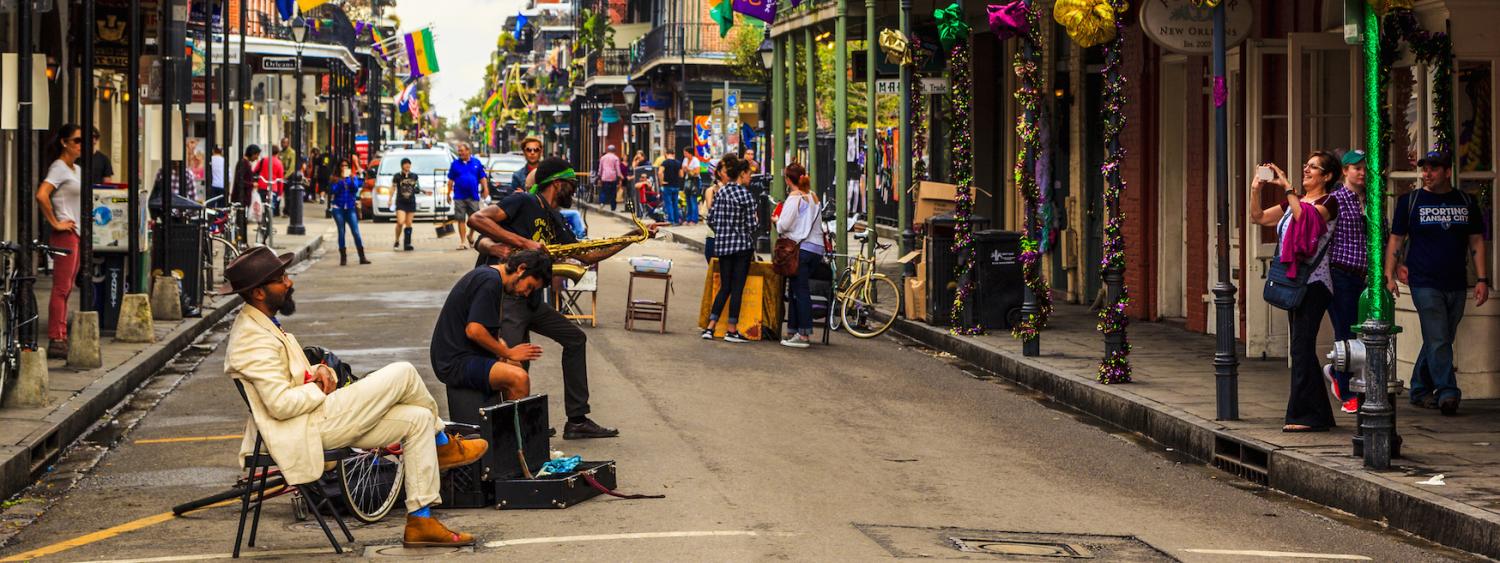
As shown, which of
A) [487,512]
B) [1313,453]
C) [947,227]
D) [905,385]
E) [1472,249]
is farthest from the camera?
[947,227]

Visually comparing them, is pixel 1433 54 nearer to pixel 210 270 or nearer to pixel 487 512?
pixel 487 512

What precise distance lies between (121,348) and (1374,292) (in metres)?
10.0

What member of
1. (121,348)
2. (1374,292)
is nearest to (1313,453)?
(1374,292)

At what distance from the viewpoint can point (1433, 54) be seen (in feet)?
41.6

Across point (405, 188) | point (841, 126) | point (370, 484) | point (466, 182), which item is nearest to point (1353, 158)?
point (370, 484)

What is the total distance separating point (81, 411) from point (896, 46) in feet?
37.6

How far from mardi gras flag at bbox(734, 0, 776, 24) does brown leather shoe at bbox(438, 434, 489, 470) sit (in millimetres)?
17756

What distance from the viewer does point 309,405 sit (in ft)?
25.9

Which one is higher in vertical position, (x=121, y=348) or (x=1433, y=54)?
(x=1433, y=54)

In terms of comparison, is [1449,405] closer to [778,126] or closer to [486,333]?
[486,333]

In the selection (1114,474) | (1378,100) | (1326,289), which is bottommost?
(1114,474)

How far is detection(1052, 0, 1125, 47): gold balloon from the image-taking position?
13.6 meters

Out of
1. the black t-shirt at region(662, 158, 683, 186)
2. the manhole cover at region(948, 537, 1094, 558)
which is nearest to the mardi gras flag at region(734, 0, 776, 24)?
the black t-shirt at region(662, 158, 683, 186)

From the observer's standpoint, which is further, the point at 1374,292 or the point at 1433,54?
the point at 1433,54
